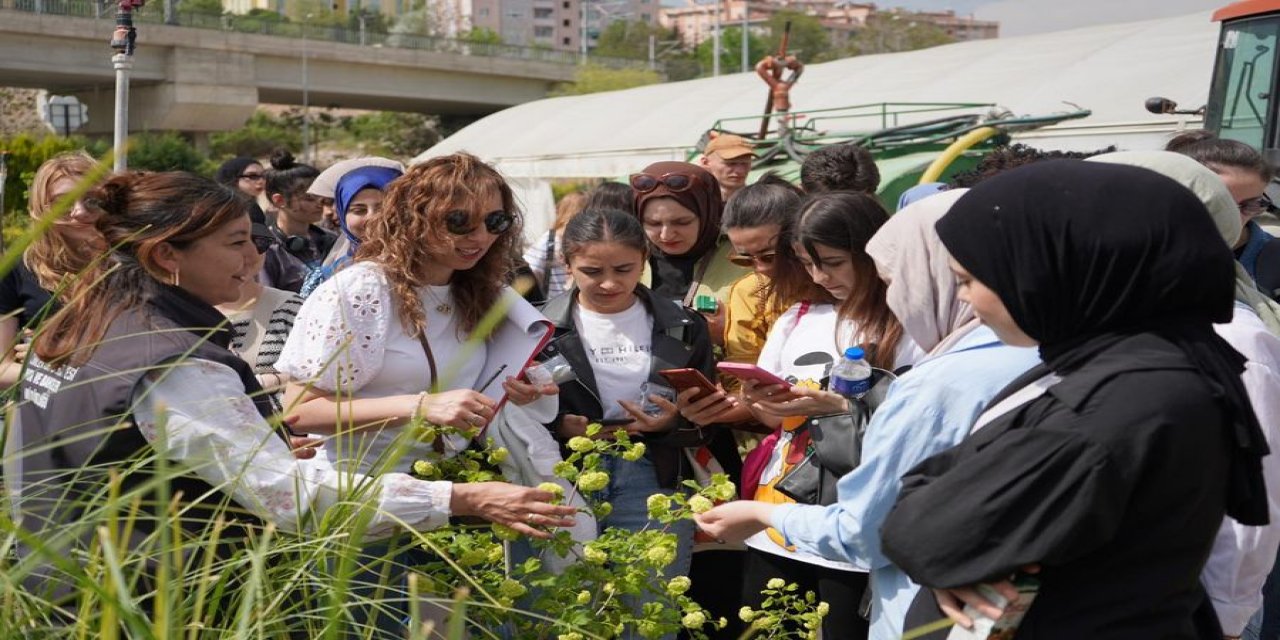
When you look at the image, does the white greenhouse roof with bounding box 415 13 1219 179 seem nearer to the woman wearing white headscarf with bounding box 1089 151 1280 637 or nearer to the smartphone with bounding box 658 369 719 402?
the smartphone with bounding box 658 369 719 402

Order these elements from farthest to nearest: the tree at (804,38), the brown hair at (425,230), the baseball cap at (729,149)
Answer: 1. the tree at (804,38)
2. the baseball cap at (729,149)
3. the brown hair at (425,230)

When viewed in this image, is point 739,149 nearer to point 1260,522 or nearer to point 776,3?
point 1260,522

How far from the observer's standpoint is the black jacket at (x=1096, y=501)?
5.58ft

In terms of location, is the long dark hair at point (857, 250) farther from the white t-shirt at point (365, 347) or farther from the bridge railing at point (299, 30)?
the bridge railing at point (299, 30)

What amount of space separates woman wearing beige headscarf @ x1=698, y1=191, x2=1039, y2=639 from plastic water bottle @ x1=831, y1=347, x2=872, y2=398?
461mm

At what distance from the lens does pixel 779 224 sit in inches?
155

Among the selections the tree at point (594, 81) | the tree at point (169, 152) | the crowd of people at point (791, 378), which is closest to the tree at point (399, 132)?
the tree at point (594, 81)

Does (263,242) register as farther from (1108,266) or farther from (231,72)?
(231,72)

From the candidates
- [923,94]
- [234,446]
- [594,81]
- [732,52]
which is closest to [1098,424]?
[234,446]

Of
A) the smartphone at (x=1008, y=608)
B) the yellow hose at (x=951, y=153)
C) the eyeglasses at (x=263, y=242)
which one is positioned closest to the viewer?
the smartphone at (x=1008, y=608)

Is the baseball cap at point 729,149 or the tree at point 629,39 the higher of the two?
the tree at point 629,39

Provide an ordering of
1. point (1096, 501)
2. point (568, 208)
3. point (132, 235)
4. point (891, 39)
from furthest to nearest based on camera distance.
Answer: point (891, 39) → point (568, 208) → point (132, 235) → point (1096, 501)

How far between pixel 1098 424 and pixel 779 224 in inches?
89.5

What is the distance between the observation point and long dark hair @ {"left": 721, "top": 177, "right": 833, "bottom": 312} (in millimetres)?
3617
